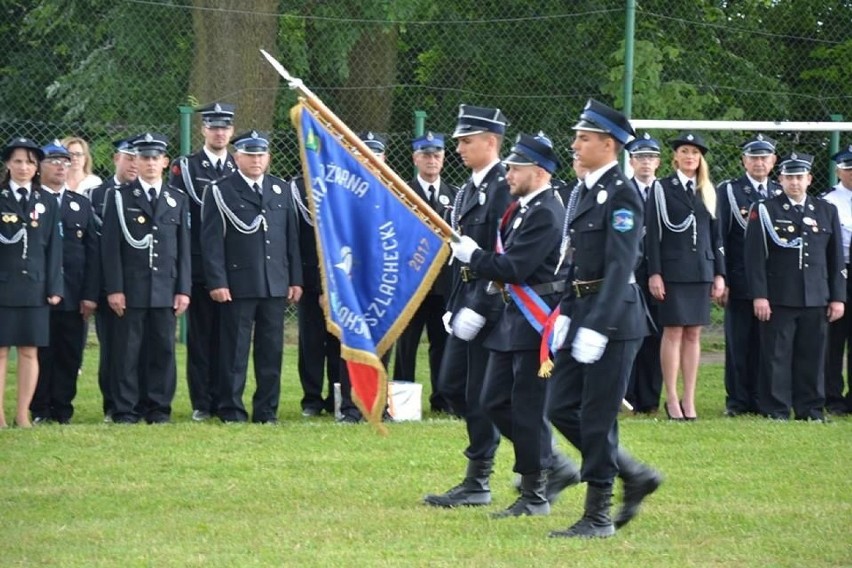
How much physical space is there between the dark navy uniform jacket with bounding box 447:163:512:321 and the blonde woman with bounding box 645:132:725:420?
4091 mm

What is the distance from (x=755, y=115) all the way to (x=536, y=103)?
8.25 feet

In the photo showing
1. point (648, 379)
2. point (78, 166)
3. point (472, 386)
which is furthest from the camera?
point (648, 379)

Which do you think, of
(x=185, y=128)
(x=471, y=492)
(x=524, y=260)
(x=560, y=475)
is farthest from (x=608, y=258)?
(x=185, y=128)

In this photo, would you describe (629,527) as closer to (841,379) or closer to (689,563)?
(689,563)

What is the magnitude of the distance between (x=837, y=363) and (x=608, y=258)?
6.56 meters

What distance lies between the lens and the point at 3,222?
12.3m

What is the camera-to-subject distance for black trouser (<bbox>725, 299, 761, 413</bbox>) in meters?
14.1

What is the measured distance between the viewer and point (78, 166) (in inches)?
543

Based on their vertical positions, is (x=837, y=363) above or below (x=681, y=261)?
below

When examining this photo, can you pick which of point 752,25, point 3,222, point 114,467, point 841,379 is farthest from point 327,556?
point 752,25

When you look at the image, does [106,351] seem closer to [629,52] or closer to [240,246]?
[240,246]

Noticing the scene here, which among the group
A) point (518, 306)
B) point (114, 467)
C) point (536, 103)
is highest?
point (536, 103)

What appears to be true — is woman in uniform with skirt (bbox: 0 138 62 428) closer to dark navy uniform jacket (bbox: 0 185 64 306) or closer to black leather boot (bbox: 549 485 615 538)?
dark navy uniform jacket (bbox: 0 185 64 306)

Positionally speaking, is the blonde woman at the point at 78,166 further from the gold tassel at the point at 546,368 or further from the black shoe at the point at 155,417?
the gold tassel at the point at 546,368
